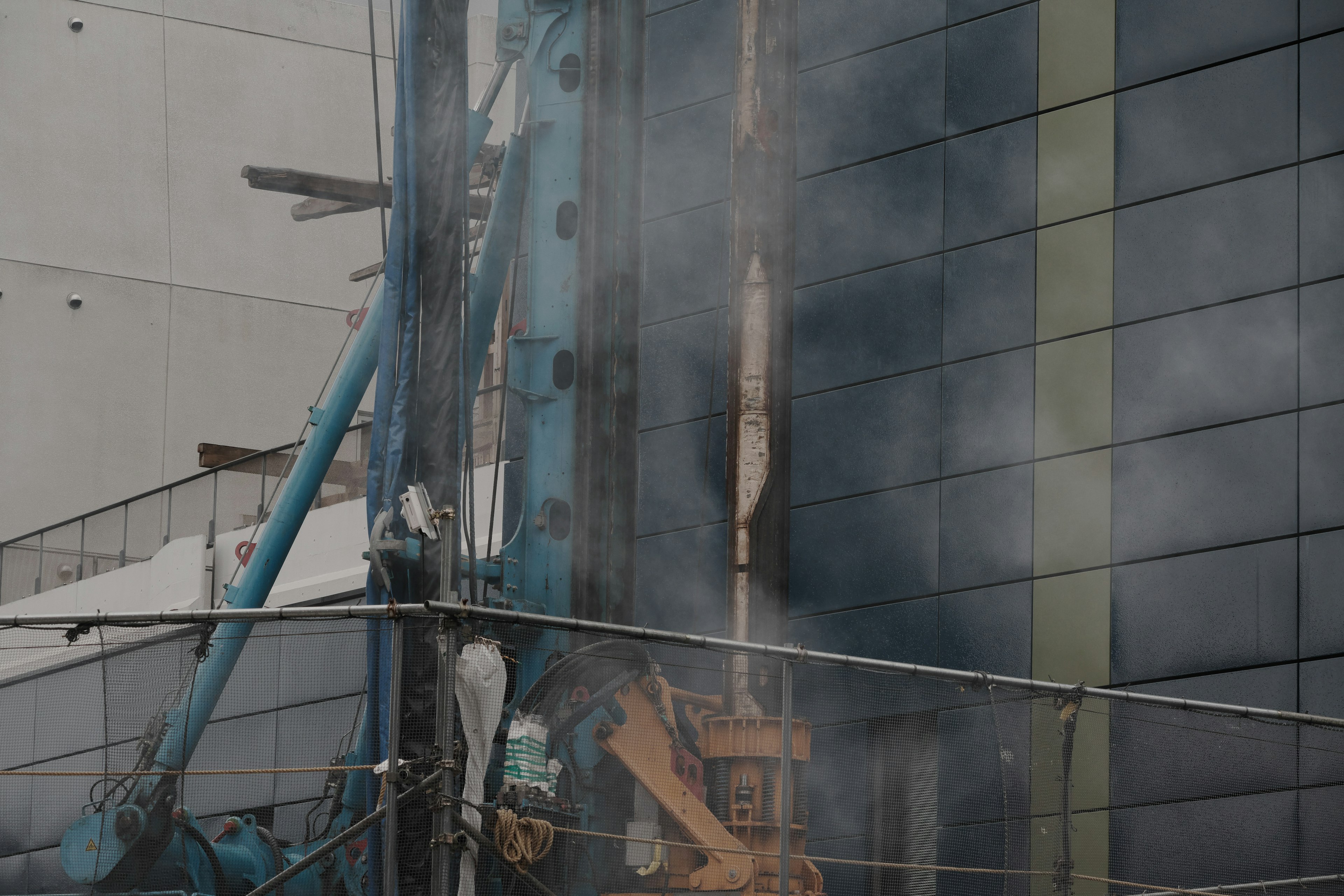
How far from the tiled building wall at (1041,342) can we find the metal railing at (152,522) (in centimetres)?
643

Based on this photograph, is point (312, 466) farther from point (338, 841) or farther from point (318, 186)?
point (318, 186)

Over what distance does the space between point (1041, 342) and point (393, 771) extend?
8.58 meters

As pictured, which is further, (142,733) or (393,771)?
(142,733)

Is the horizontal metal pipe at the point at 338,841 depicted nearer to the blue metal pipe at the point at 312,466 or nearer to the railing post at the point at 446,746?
the railing post at the point at 446,746

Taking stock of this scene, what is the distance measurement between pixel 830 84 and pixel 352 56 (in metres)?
17.6

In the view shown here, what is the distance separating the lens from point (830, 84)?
574 inches

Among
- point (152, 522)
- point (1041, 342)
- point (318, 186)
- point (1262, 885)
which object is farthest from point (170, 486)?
point (1262, 885)

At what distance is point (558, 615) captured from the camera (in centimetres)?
858

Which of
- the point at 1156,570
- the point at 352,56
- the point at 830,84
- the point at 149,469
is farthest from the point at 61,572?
the point at 1156,570

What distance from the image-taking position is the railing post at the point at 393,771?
554 centimetres

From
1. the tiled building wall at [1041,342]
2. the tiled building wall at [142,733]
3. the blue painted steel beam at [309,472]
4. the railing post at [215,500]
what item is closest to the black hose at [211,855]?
the tiled building wall at [142,733]

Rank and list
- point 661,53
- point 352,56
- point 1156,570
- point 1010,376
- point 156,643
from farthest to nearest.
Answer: point 352,56 < point 661,53 < point 1010,376 < point 1156,570 < point 156,643

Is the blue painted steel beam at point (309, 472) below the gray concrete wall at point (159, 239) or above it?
below

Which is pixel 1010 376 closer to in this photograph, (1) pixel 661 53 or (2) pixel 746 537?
(2) pixel 746 537
